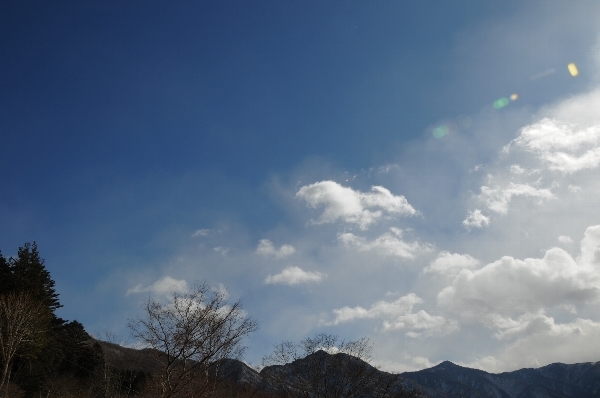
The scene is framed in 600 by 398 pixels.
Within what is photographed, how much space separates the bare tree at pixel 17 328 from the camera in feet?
103

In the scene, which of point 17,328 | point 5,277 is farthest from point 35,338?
point 5,277

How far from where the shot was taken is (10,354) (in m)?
31.0

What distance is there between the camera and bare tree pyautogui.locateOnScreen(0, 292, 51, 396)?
31.3 metres

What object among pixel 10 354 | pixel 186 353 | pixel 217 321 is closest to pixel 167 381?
pixel 186 353

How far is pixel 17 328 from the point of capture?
104ft

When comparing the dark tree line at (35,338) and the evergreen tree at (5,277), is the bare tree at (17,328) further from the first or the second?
the evergreen tree at (5,277)

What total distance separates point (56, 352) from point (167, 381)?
31966 mm

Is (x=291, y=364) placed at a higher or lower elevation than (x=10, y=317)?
lower

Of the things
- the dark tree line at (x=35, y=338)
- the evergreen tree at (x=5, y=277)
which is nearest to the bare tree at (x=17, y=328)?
the dark tree line at (x=35, y=338)

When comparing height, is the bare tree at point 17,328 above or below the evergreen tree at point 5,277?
below

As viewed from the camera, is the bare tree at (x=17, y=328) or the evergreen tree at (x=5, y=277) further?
the evergreen tree at (x=5, y=277)

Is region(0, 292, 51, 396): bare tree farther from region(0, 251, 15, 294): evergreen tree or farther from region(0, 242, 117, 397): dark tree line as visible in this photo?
region(0, 251, 15, 294): evergreen tree

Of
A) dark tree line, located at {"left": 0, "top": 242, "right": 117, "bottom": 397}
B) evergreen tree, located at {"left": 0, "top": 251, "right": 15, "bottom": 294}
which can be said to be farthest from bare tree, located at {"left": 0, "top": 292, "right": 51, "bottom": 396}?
evergreen tree, located at {"left": 0, "top": 251, "right": 15, "bottom": 294}

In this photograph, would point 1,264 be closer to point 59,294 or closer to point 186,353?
point 59,294
